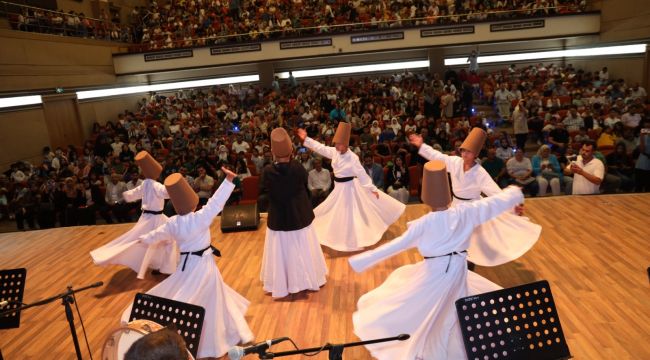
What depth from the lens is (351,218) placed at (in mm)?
7199

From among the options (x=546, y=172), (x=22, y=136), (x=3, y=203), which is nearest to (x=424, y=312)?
(x=546, y=172)

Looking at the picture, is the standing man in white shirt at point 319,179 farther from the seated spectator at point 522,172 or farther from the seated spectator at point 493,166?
the seated spectator at point 522,172

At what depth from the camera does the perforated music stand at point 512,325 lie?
10.7ft

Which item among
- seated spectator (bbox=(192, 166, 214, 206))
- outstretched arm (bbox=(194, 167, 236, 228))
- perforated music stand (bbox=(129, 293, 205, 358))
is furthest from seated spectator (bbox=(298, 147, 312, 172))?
perforated music stand (bbox=(129, 293, 205, 358))

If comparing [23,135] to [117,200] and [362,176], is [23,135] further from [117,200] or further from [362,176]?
[362,176]

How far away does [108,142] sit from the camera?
15.7m

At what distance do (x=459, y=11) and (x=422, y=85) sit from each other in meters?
3.27

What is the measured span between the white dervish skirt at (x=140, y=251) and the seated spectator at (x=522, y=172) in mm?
6530

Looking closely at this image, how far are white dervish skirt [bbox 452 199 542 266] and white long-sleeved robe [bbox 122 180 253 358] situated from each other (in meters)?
2.89

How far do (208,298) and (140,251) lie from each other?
8.77 feet

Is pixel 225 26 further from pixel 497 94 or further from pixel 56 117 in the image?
pixel 497 94

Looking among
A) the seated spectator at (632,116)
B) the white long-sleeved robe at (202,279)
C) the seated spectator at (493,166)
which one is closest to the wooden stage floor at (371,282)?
the white long-sleeved robe at (202,279)

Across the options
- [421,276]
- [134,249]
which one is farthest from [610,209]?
[134,249]

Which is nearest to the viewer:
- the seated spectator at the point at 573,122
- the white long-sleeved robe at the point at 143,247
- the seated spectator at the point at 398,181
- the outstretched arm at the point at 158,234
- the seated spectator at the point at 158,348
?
the seated spectator at the point at 158,348
